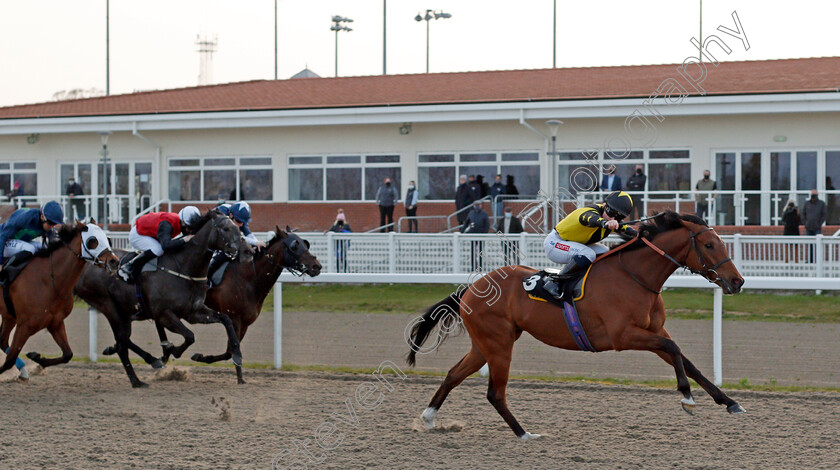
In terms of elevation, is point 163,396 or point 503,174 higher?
point 503,174

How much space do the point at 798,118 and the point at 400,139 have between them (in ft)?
26.9

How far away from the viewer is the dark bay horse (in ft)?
27.8

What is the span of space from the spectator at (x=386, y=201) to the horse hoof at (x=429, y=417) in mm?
12766

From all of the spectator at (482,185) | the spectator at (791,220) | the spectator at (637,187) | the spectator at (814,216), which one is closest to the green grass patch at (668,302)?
the spectator at (791,220)

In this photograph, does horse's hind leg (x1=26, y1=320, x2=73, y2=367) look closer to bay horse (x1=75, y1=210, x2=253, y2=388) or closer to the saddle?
bay horse (x1=75, y1=210, x2=253, y2=388)

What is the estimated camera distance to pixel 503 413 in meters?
5.81

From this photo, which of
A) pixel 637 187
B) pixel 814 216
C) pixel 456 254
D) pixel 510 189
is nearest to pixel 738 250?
pixel 814 216

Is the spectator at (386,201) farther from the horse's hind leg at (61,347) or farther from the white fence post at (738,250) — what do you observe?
the horse's hind leg at (61,347)

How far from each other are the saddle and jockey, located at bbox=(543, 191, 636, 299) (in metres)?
0.04

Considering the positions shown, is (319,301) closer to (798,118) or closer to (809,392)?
(809,392)

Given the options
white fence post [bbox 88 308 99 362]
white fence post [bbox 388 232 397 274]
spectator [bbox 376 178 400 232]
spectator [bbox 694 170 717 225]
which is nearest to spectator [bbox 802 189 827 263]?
spectator [bbox 694 170 717 225]

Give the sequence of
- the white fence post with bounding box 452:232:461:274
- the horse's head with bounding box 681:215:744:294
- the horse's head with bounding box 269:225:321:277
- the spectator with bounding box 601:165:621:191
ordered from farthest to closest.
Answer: the spectator with bounding box 601:165:621:191 < the white fence post with bounding box 452:232:461:274 < the horse's head with bounding box 269:225:321:277 < the horse's head with bounding box 681:215:744:294

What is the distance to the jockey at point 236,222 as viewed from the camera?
862 centimetres

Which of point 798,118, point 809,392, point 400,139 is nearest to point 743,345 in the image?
point 809,392
